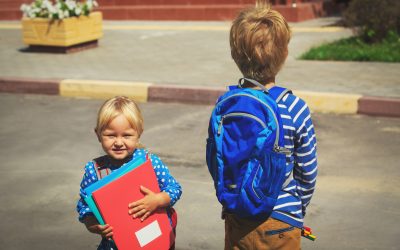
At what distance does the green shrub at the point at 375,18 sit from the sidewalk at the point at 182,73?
935 millimetres

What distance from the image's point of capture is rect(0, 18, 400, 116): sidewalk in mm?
7160

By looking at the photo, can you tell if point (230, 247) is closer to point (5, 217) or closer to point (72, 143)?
point (5, 217)

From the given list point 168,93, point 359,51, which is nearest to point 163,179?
point 168,93

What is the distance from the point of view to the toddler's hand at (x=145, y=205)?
2.51 meters

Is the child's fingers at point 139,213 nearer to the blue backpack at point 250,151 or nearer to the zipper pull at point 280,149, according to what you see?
the blue backpack at point 250,151

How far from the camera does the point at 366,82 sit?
305 inches

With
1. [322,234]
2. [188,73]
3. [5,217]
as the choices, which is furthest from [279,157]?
[188,73]

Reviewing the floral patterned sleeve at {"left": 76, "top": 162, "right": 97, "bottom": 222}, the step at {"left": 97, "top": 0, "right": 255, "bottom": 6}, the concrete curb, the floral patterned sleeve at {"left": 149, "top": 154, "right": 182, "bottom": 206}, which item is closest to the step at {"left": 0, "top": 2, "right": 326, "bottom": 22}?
the step at {"left": 97, "top": 0, "right": 255, "bottom": 6}

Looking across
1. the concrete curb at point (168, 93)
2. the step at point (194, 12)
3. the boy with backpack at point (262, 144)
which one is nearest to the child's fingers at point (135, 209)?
the boy with backpack at point (262, 144)

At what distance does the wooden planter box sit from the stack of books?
875cm

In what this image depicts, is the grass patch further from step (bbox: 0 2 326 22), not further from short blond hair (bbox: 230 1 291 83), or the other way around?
short blond hair (bbox: 230 1 291 83)

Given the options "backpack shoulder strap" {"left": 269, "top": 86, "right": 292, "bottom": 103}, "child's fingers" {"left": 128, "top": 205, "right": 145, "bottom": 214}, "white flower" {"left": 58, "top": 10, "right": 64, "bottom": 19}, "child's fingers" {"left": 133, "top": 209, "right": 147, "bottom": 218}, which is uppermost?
"backpack shoulder strap" {"left": 269, "top": 86, "right": 292, "bottom": 103}

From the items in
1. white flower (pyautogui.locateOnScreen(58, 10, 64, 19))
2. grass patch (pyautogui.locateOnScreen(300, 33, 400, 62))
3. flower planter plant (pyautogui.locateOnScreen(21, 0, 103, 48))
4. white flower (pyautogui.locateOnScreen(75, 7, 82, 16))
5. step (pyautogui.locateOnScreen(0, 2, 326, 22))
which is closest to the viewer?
grass patch (pyautogui.locateOnScreen(300, 33, 400, 62))

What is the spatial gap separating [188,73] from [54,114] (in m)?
2.16
